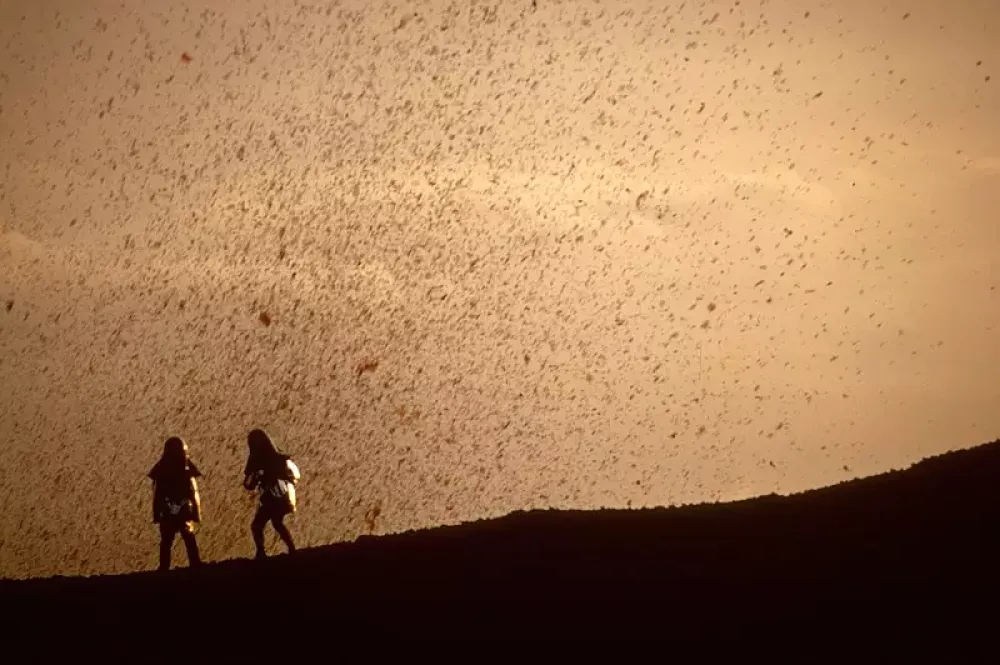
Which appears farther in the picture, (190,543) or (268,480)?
(190,543)

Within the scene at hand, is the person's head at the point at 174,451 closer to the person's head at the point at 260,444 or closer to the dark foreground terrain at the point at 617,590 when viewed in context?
the person's head at the point at 260,444

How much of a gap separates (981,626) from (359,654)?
6.48m

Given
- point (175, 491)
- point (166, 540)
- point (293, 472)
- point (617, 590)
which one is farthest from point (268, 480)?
point (617, 590)

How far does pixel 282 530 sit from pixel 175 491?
1.58 metres

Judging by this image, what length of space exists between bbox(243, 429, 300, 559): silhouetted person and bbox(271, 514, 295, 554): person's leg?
0.01m

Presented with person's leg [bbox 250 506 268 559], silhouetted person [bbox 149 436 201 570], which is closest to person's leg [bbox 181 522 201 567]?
silhouetted person [bbox 149 436 201 570]

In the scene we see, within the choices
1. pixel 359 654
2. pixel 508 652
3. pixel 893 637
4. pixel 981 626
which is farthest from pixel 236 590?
pixel 981 626

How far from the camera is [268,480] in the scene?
16.4 m

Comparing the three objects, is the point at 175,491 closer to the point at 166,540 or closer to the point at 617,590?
the point at 166,540

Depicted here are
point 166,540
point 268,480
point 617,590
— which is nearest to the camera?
point 617,590

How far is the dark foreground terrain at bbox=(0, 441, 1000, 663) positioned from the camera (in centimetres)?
1260

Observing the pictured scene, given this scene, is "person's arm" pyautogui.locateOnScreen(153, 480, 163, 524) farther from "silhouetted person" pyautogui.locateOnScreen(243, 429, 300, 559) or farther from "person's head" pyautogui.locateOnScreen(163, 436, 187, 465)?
"silhouetted person" pyautogui.locateOnScreen(243, 429, 300, 559)

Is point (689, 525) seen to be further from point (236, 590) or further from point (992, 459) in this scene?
point (236, 590)

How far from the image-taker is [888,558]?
14.0m
